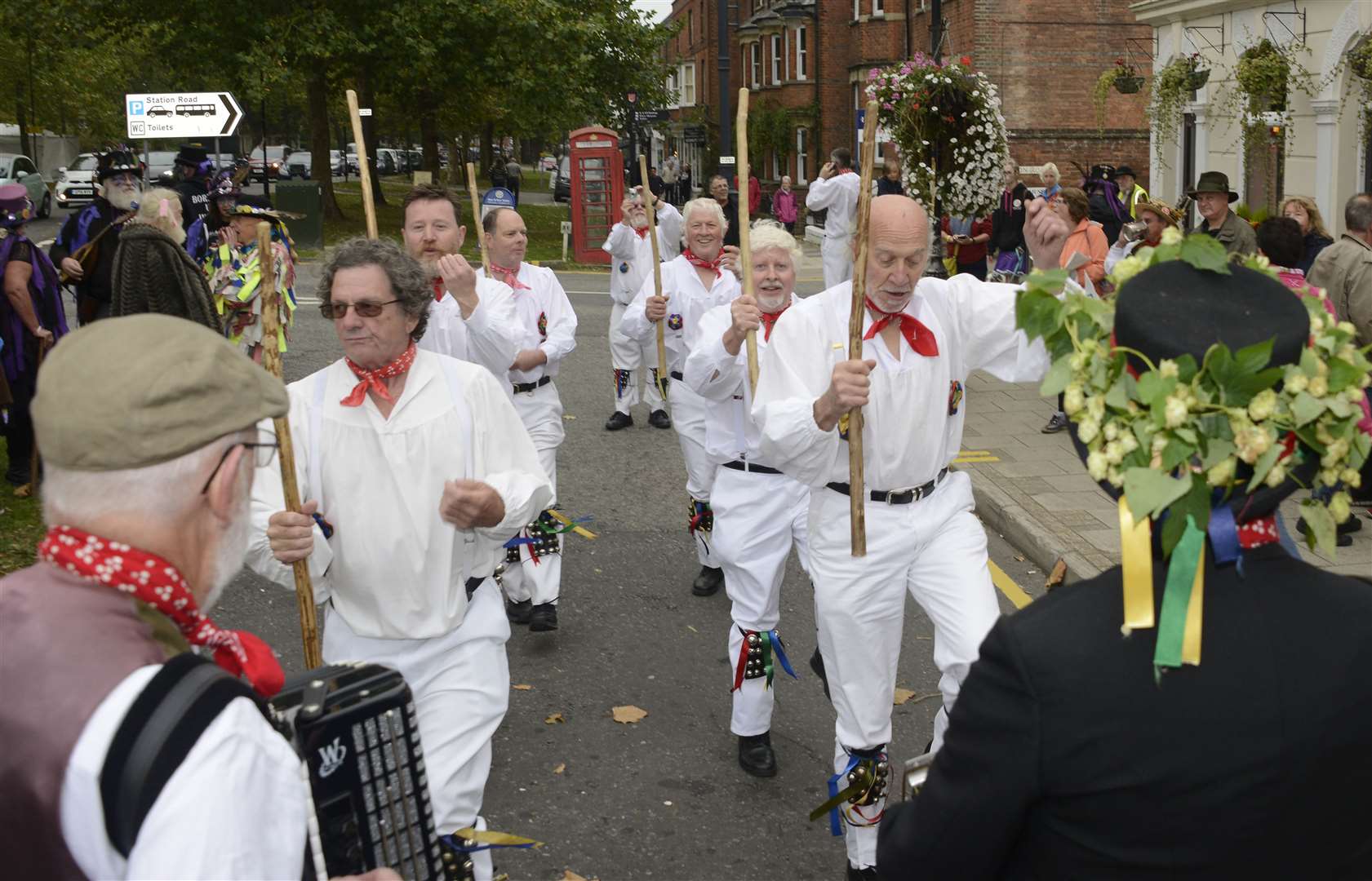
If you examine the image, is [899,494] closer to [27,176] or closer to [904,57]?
[904,57]

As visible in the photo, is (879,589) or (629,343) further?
(629,343)

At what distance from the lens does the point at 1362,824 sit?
2.13 m

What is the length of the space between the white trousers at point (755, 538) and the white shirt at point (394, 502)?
1.90 m

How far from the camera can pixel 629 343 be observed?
1191 centimetres

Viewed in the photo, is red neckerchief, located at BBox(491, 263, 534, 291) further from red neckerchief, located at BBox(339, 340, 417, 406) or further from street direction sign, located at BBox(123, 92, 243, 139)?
street direction sign, located at BBox(123, 92, 243, 139)

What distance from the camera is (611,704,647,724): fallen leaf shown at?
6.21 m

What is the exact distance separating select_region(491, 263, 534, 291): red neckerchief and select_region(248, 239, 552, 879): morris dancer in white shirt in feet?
11.4

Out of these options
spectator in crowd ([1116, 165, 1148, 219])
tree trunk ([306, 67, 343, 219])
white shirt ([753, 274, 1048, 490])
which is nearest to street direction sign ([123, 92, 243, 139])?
spectator in crowd ([1116, 165, 1148, 219])

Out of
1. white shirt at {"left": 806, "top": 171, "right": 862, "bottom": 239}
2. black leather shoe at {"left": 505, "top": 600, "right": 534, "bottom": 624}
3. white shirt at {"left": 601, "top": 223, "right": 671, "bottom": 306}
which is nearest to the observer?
black leather shoe at {"left": 505, "top": 600, "right": 534, "bottom": 624}

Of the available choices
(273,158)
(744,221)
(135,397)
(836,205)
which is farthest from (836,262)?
(273,158)

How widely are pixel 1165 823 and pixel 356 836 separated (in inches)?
53.6

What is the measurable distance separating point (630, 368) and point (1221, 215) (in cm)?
494

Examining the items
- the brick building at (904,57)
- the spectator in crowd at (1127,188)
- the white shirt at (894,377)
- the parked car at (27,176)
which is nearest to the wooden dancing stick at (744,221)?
the white shirt at (894,377)

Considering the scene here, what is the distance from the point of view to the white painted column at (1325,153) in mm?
16875
